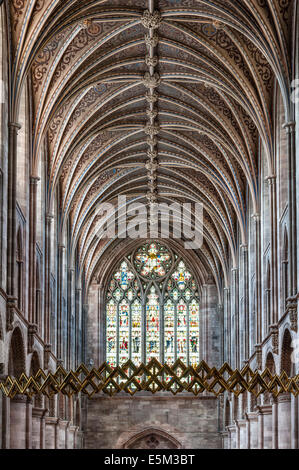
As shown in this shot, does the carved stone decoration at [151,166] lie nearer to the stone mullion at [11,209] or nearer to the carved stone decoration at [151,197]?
the carved stone decoration at [151,197]

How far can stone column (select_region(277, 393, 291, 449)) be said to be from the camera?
2981cm

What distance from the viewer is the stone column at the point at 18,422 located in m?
29.4

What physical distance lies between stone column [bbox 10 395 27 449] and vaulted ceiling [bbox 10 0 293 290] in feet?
26.3

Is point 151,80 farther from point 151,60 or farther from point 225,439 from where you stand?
point 225,439

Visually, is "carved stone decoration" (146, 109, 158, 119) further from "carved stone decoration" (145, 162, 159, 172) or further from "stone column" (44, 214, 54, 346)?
"stone column" (44, 214, 54, 346)

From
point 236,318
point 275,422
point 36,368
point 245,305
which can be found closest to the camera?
point 275,422

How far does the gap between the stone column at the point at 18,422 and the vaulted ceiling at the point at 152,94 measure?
26.3 ft

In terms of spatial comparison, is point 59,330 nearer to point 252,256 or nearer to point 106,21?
point 252,256

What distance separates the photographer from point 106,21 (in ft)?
101

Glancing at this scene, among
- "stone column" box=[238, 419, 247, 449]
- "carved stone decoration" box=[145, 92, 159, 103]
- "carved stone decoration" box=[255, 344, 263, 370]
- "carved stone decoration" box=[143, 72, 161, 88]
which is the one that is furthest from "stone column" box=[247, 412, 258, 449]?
"carved stone decoration" box=[143, 72, 161, 88]

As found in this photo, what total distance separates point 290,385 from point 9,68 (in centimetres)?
1304

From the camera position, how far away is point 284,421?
30047 mm

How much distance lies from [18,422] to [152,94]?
49.2 ft

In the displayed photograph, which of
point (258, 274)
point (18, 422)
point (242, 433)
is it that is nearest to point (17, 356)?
point (18, 422)
